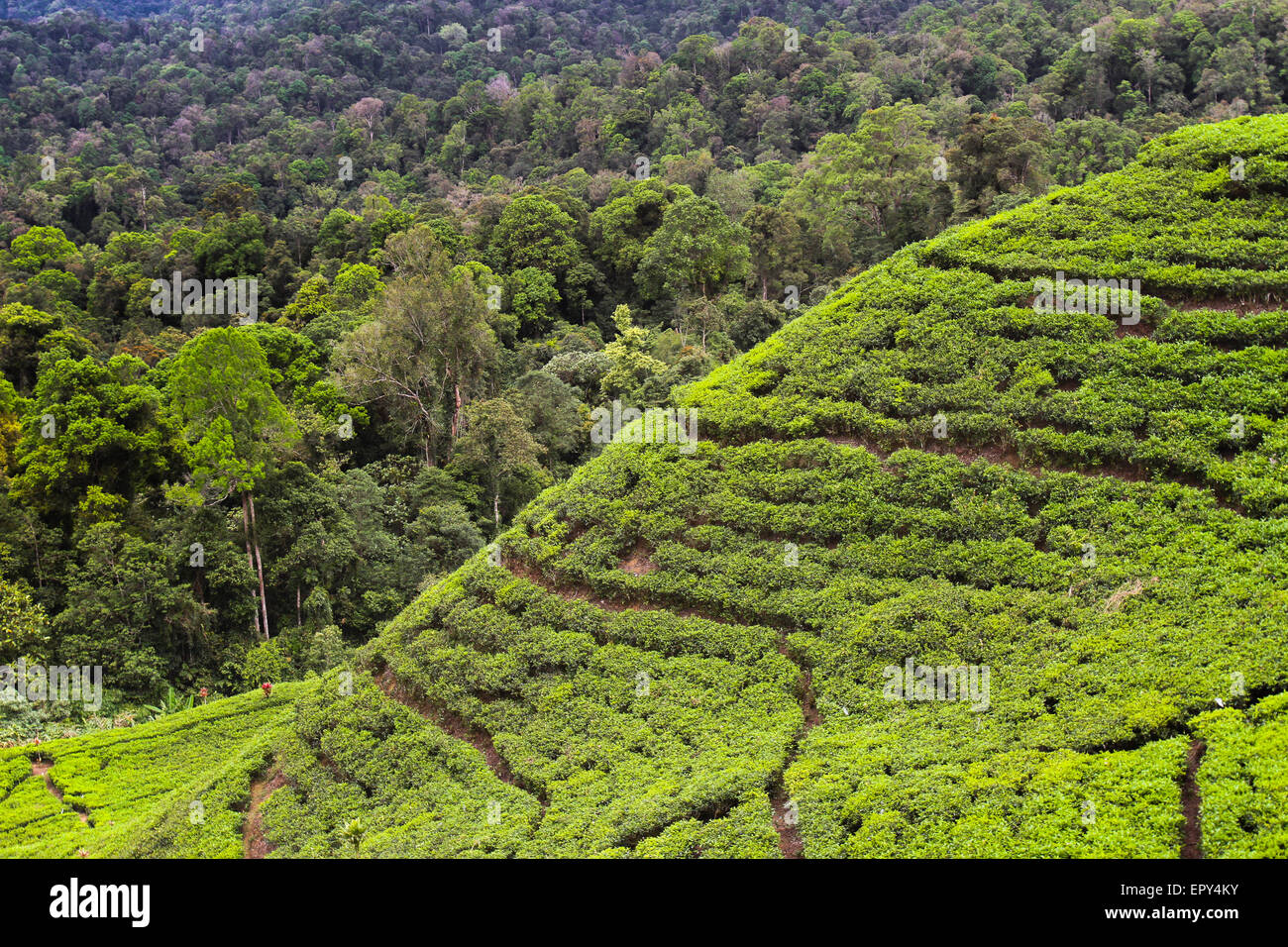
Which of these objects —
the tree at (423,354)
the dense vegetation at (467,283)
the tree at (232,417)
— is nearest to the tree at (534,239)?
the dense vegetation at (467,283)

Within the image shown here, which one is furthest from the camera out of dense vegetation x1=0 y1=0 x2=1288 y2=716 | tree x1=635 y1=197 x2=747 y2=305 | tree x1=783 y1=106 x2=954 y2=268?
tree x1=635 y1=197 x2=747 y2=305

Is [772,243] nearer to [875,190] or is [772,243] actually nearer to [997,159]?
[875,190]

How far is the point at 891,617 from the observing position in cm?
1452

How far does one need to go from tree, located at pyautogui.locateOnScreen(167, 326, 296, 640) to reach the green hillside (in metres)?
7.63

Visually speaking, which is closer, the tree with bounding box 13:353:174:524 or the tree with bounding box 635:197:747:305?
the tree with bounding box 13:353:174:524

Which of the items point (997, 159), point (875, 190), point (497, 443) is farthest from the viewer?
point (875, 190)

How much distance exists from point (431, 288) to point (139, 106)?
71.0 metres

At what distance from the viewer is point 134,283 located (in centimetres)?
4831

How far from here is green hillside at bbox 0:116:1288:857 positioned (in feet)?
36.4

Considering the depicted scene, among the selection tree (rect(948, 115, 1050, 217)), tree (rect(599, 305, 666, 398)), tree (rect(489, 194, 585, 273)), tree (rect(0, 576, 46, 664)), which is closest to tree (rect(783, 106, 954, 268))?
tree (rect(948, 115, 1050, 217))

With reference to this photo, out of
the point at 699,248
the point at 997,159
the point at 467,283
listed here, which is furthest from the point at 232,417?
the point at 997,159

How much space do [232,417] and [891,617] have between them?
64.8ft

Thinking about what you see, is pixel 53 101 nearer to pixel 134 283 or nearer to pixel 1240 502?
pixel 134 283

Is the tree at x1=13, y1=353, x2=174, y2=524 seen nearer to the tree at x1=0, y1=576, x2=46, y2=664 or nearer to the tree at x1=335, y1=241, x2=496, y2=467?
the tree at x1=0, y1=576, x2=46, y2=664
